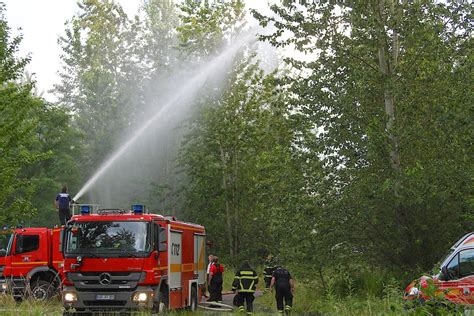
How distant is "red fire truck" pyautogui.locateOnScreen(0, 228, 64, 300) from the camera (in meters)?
21.4

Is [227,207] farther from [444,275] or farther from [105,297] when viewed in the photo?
[444,275]

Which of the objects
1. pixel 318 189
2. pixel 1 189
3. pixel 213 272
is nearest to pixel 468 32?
pixel 318 189

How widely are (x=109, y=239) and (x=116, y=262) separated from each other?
0.54 meters

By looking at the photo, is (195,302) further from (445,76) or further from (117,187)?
(117,187)

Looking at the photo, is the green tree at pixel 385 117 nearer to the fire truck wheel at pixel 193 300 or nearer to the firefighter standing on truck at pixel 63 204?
the fire truck wheel at pixel 193 300

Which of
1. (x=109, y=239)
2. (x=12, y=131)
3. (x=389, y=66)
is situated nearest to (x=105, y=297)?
(x=109, y=239)

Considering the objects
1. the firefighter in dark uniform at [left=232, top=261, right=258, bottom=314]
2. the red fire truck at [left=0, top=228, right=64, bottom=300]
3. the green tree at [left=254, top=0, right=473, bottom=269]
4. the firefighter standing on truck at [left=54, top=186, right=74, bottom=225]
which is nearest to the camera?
the firefighter in dark uniform at [left=232, top=261, right=258, bottom=314]

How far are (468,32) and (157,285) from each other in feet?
33.4

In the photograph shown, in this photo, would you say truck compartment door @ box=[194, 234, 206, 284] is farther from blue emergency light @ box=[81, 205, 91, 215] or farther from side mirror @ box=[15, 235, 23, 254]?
side mirror @ box=[15, 235, 23, 254]

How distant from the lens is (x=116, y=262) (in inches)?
616

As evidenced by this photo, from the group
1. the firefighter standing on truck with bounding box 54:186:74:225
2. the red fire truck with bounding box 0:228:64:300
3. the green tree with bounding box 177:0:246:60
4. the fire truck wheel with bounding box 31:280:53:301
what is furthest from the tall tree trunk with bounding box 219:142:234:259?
the fire truck wheel with bounding box 31:280:53:301

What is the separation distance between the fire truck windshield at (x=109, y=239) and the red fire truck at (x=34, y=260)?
5643 millimetres

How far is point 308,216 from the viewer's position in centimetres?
1941

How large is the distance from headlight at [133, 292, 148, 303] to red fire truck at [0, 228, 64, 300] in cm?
652
